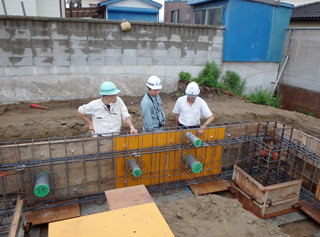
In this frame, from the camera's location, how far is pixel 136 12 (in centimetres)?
1524

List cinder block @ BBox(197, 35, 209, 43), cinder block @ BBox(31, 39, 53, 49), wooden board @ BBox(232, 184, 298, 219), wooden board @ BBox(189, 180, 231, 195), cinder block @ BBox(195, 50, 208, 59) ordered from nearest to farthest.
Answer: wooden board @ BBox(232, 184, 298, 219), wooden board @ BBox(189, 180, 231, 195), cinder block @ BBox(31, 39, 53, 49), cinder block @ BBox(197, 35, 209, 43), cinder block @ BBox(195, 50, 208, 59)

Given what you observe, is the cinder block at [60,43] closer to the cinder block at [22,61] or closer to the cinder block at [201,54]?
the cinder block at [22,61]

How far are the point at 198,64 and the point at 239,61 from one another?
70.3 inches

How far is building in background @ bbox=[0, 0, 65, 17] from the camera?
970 centimetres

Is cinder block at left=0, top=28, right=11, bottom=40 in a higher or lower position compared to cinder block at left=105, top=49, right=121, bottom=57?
higher

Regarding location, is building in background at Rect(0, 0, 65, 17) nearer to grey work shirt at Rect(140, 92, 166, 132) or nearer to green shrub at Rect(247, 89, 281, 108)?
grey work shirt at Rect(140, 92, 166, 132)

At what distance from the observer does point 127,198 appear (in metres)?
2.21

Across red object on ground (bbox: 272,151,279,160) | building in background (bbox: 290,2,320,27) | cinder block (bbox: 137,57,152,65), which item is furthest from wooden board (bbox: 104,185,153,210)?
building in background (bbox: 290,2,320,27)

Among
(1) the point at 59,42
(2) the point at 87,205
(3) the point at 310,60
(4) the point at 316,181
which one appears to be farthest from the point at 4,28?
(3) the point at 310,60

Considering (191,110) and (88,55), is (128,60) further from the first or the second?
(191,110)

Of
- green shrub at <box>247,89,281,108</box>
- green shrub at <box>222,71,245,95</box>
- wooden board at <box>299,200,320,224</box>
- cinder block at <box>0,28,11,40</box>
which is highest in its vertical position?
cinder block at <box>0,28,11,40</box>

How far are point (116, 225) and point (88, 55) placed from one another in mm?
6587

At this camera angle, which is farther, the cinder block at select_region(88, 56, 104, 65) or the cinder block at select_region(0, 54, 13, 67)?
the cinder block at select_region(88, 56, 104, 65)

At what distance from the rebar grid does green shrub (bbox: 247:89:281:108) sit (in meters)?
5.29
